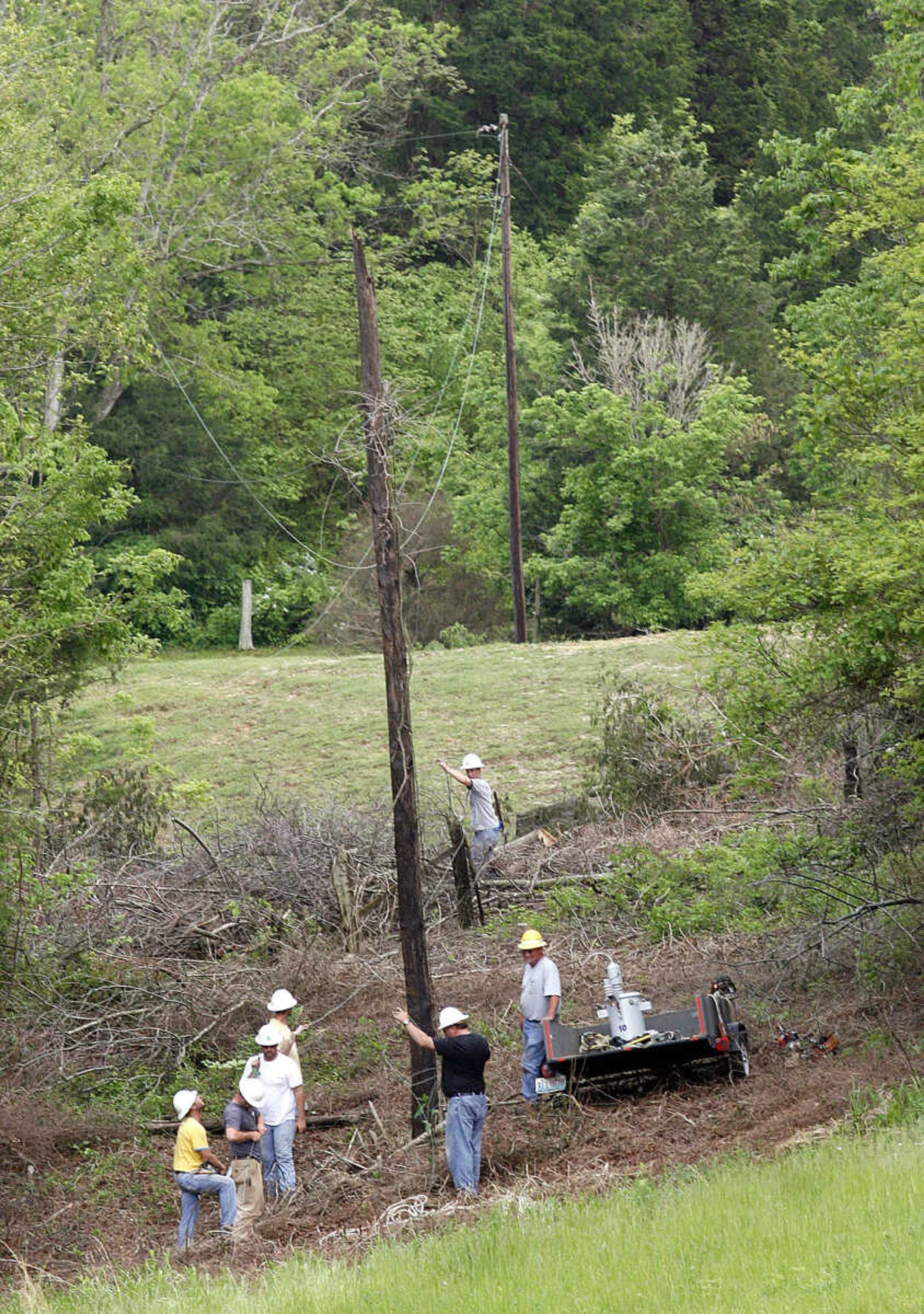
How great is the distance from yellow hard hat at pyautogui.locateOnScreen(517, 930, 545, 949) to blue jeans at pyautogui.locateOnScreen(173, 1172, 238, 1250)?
3.00 metres

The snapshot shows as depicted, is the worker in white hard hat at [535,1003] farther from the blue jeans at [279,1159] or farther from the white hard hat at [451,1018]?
the blue jeans at [279,1159]

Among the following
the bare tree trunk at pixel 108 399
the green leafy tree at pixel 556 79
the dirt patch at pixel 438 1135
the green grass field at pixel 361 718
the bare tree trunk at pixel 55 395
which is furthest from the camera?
the green leafy tree at pixel 556 79

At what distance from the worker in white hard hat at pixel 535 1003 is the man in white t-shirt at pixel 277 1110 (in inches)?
76.9

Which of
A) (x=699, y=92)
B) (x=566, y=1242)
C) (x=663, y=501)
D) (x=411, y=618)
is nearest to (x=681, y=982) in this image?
(x=566, y=1242)

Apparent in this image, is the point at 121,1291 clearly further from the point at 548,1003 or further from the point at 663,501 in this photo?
the point at 663,501

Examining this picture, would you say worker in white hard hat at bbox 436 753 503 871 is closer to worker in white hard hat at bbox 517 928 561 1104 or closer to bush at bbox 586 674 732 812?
bush at bbox 586 674 732 812

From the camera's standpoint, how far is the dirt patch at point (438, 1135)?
39.2 ft

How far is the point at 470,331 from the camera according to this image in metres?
52.5

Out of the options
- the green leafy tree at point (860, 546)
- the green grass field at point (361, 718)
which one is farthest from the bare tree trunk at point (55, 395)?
the green leafy tree at point (860, 546)

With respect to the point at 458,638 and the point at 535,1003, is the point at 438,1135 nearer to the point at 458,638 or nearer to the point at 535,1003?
the point at 535,1003

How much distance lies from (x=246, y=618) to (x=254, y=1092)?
3405 cm

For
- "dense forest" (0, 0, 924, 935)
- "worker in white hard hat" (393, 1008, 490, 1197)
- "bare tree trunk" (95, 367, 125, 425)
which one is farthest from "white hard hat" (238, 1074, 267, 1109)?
"bare tree trunk" (95, 367, 125, 425)

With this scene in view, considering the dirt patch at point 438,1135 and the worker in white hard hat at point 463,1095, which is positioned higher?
the worker in white hard hat at point 463,1095

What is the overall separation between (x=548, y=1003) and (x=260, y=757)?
629 inches
